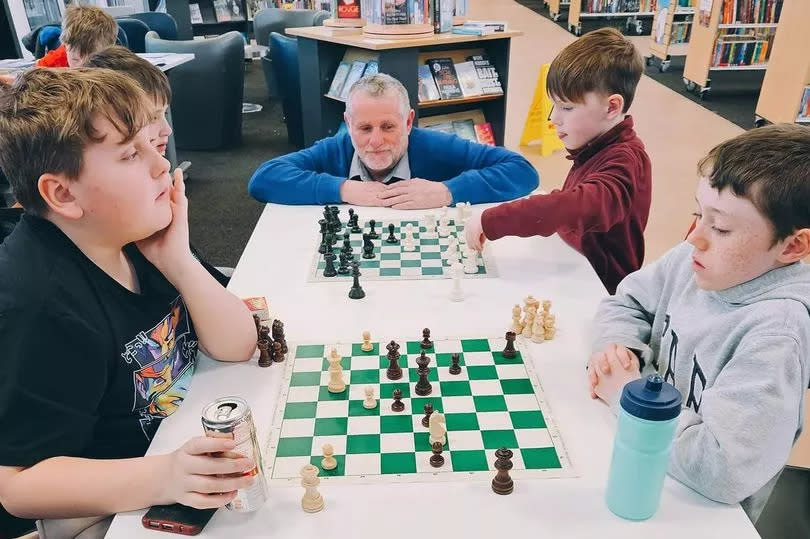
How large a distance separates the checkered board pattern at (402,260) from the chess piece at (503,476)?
2.51 feet

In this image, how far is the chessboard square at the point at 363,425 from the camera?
118 cm

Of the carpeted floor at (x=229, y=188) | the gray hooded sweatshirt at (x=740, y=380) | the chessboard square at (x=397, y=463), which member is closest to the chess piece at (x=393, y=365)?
the chessboard square at (x=397, y=463)

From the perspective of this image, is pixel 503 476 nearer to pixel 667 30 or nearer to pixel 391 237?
pixel 391 237

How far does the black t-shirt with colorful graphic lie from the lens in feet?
3.32

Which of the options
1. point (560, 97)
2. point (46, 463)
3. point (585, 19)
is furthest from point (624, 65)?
point (585, 19)

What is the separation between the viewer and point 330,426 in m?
1.19

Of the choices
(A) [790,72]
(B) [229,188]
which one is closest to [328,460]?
(B) [229,188]

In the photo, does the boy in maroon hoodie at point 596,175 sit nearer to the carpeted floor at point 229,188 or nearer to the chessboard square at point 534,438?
the chessboard square at point 534,438

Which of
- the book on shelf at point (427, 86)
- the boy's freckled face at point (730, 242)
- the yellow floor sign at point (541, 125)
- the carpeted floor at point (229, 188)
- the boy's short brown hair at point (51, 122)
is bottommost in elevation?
the carpeted floor at point (229, 188)

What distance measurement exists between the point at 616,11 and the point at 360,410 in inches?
427

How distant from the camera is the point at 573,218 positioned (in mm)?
1811

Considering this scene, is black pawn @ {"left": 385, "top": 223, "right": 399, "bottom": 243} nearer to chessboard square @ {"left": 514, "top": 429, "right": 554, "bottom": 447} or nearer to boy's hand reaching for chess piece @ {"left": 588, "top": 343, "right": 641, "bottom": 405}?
boy's hand reaching for chess piece @ {"left": 588, "top": 343, "right": 641, "bottom": 405}

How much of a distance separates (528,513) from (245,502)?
17.6 inches

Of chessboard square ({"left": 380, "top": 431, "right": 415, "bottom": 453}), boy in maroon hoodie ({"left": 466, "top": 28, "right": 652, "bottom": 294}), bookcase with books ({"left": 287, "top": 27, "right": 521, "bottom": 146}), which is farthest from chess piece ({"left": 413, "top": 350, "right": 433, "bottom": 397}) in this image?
bookcase with books ({"left": 287, "top": 27, "right": 521, "bottom": 146})
